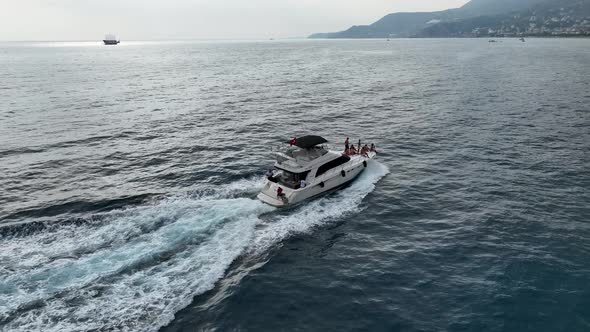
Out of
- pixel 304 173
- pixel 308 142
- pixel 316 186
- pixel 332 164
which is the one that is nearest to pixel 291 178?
pixel 304 173

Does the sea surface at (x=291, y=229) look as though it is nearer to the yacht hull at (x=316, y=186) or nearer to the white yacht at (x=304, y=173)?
the yacht hull at (x=316, y=186)

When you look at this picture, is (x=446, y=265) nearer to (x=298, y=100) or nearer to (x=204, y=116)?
(x=204, y=116)

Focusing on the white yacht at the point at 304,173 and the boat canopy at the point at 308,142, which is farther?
the boat canopy at the point at 308,142

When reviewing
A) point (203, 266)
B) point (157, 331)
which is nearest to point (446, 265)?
point (203, 266)

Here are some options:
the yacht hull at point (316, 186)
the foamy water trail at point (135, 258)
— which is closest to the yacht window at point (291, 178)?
the yacht hull at point (316, 186)

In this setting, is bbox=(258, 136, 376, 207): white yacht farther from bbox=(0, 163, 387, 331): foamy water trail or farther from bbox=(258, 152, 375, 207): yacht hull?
bbox=(0, 163, 387, 331): foamy water trail

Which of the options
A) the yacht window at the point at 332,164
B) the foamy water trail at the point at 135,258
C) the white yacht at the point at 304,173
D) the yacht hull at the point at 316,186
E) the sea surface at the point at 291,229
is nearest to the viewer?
the foamy water trail at the point at 135,258

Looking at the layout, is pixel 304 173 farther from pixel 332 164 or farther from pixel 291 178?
pixel 332 164
